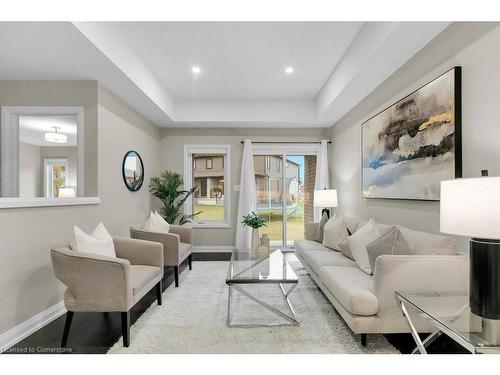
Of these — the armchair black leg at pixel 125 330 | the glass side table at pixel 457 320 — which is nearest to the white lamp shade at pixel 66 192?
the armchair black leg at pixel 125 330

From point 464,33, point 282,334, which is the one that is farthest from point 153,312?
point 464,33

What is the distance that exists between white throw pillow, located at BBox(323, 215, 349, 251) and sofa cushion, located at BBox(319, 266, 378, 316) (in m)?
0.77

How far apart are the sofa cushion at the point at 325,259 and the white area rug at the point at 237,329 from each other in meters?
0.34

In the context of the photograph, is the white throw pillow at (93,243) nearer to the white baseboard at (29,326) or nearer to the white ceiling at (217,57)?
the white baseboard at (29,326)

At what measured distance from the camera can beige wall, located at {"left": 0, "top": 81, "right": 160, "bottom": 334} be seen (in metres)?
2.18

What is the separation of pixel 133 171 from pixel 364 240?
3.33 meters

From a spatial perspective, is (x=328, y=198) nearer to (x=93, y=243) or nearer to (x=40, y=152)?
(x=93, y=243)

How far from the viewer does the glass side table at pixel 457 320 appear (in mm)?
1213

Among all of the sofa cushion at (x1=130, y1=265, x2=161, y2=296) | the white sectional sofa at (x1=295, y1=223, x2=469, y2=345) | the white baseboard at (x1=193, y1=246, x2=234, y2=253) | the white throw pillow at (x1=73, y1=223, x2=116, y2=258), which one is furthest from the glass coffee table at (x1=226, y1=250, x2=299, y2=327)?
the white baseboard at (x1=193, y1=246, x2=234, y2=253)

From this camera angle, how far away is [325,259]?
3033 millimetres

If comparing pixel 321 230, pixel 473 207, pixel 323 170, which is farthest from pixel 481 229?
pixel 323 170

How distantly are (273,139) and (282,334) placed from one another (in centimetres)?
396

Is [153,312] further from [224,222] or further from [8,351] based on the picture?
[224,222]

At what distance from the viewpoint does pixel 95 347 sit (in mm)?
2039
